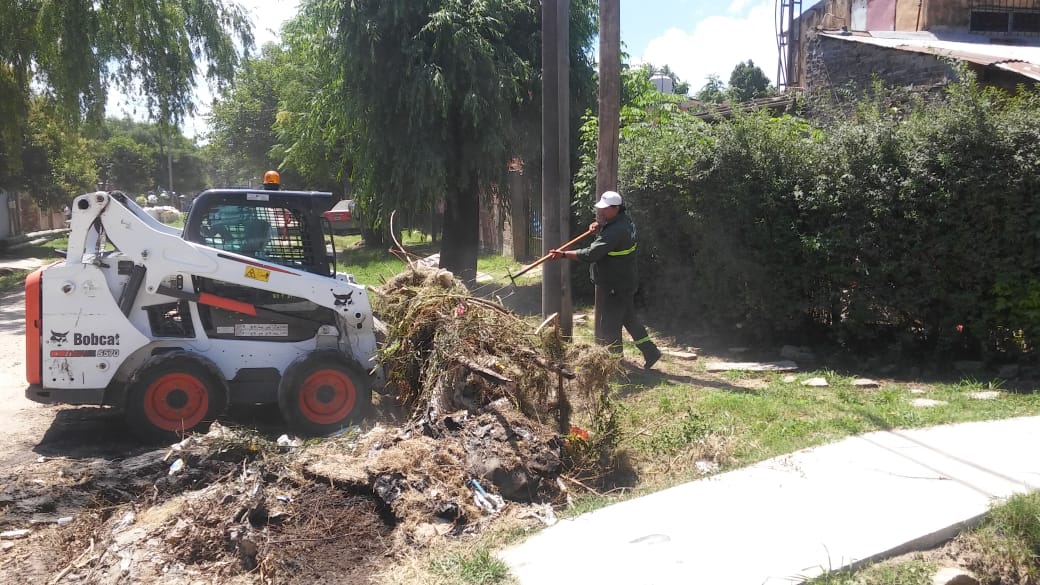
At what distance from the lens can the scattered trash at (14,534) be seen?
5009 millimetres

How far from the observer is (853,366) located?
870cm

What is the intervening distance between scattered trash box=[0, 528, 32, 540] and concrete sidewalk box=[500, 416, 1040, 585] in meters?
3.03

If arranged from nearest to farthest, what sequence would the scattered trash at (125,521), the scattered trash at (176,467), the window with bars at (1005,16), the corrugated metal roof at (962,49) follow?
the scattered trash at (125,521)
the scattered trash at (176,467)
the corrugated metal roof at (962,49)
the window with bars at (1005,16)

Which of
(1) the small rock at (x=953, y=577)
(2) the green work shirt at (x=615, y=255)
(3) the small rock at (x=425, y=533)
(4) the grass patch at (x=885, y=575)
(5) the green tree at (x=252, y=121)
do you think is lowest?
(1) the small rock at (x=953, y=577)

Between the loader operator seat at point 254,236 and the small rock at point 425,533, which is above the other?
the loader operator seat at point 254,236

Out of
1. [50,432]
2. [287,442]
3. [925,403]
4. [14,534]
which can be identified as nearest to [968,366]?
[925,403]

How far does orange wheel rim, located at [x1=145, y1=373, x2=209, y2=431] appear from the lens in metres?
6.61

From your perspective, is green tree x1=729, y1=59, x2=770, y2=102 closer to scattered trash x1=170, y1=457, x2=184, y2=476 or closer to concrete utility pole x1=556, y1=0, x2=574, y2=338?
concrete utility pole x1=556, y1=0, x2=574, y2=338

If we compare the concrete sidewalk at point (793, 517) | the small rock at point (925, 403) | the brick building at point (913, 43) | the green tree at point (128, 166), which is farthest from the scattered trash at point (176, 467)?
the green tree at point (128, 166)

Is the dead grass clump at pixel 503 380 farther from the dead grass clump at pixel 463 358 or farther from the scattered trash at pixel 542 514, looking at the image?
the scattered trash at pixel 542 514

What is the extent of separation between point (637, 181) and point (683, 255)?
1.11m

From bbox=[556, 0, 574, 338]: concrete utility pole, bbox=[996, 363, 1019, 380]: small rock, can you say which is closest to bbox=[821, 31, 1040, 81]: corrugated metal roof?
bbox=[996, 363, 1019, 380]: small rock

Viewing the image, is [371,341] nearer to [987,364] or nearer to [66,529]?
[66,529]

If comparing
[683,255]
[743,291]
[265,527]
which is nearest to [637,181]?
[683,255]
